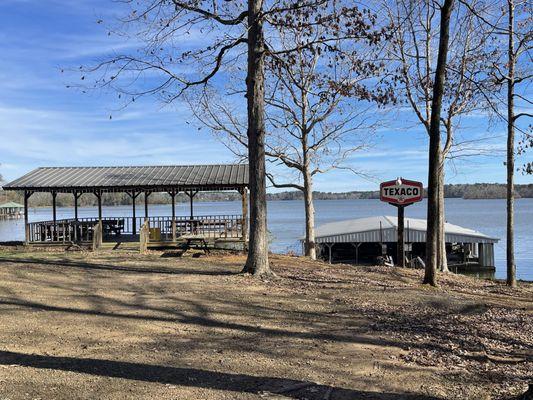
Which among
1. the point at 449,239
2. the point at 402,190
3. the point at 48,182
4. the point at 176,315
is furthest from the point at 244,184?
the point at 449,239

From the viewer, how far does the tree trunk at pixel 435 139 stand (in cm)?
1110

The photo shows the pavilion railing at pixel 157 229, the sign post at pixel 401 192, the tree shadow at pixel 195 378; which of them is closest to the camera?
the tree shadow at pixel 195 378

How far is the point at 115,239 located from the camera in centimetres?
2138

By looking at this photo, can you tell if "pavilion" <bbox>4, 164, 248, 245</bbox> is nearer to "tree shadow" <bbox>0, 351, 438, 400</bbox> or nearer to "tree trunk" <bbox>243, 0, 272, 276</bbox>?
"tree trunk" <bbox>243, 0, 272, 276</bbox>

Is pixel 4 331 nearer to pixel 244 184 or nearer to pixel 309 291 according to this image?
pixel 309 291

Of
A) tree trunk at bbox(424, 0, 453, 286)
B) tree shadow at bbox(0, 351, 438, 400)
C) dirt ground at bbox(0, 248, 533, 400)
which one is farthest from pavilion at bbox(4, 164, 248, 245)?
tree shadow at bbox(0, 351, 438, 400)

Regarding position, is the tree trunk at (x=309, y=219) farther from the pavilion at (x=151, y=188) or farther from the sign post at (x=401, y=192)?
the sign post at (x=401, y=192)

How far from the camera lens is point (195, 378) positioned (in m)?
4.88

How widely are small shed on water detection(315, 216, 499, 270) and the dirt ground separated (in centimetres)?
2410

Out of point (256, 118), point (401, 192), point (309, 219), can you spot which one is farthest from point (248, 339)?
point (309, 219)

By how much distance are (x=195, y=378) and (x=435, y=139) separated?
27.3ft

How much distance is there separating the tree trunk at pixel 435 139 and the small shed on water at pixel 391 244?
22245mm

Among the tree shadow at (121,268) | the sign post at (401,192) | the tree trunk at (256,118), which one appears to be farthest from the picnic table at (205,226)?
the tree trunk at (256,118)

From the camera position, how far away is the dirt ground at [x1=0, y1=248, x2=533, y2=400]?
15.6 feet
